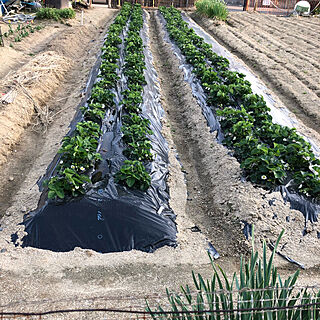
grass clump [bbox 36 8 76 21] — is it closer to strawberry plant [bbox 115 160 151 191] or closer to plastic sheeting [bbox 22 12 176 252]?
plastic sheeting [bbox 22 12 176 252]

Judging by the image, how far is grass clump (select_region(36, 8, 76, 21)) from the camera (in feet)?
54.9

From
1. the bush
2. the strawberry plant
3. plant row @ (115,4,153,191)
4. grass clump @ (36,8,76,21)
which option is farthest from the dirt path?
grass clump @ (36,8,76,21)

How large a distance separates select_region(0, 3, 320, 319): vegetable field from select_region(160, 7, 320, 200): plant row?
24 millimetres

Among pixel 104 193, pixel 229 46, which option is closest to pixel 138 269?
pixel 104 193

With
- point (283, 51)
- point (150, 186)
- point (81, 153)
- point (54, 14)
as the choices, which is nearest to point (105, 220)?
point (150, 186)

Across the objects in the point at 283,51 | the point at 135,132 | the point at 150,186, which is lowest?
the point at 150,186

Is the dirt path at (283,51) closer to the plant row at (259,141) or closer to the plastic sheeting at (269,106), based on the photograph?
the plastic sheeting at (269,106)

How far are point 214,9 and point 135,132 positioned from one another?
15.7 m

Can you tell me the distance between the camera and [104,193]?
482 cm

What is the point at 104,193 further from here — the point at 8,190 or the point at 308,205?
the point at 308,205

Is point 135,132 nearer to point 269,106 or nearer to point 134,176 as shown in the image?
point 134,176

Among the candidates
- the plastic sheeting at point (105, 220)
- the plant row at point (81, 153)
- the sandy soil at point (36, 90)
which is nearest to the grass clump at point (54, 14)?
the sandy soil at point (36, 90)

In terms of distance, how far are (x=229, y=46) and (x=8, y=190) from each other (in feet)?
38.0

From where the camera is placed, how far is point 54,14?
16.7 metres
